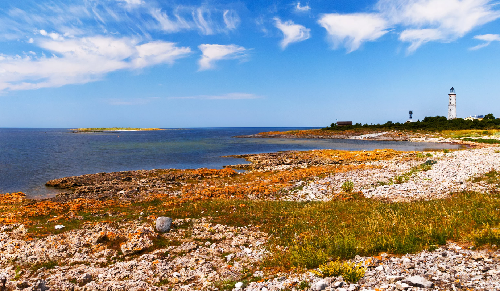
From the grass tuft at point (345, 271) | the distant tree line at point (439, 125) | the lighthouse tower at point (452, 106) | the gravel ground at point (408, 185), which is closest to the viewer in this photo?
the grass tuft at point (345, 271)

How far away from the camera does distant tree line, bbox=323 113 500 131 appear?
321ft

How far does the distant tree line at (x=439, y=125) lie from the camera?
321 feet

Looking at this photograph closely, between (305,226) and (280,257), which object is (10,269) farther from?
(305,226)

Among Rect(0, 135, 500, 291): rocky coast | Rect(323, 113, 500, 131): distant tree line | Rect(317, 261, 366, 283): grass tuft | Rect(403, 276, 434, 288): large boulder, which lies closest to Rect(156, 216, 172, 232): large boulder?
Rect(0, 135, 500, 291): rocky coast

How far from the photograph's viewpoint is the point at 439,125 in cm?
10806

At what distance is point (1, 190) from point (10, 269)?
78.7ft

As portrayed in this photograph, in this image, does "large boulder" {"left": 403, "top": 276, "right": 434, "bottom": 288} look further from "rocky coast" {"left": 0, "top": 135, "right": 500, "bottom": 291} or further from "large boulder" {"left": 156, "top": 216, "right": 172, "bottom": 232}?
"large boulder" {"left": 156, "top": 216, "right": 172, "bottom": 232}

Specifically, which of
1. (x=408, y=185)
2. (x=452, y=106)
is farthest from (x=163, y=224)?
(x=452, y=106)

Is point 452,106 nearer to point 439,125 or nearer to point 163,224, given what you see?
point 439,125

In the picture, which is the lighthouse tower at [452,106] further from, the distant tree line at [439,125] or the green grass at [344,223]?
the green grass at [344,223]

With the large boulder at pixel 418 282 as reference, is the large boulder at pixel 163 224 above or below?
below

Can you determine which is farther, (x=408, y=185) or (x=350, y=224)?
(x=408, y=185)

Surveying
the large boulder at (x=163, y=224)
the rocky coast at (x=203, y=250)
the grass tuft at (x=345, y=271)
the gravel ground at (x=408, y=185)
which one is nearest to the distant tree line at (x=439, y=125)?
the gravel ground at (x=408, y=185)

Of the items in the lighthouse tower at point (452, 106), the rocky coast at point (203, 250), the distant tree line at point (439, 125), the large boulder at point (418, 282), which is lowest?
the rocky coast at point (203, 250)
